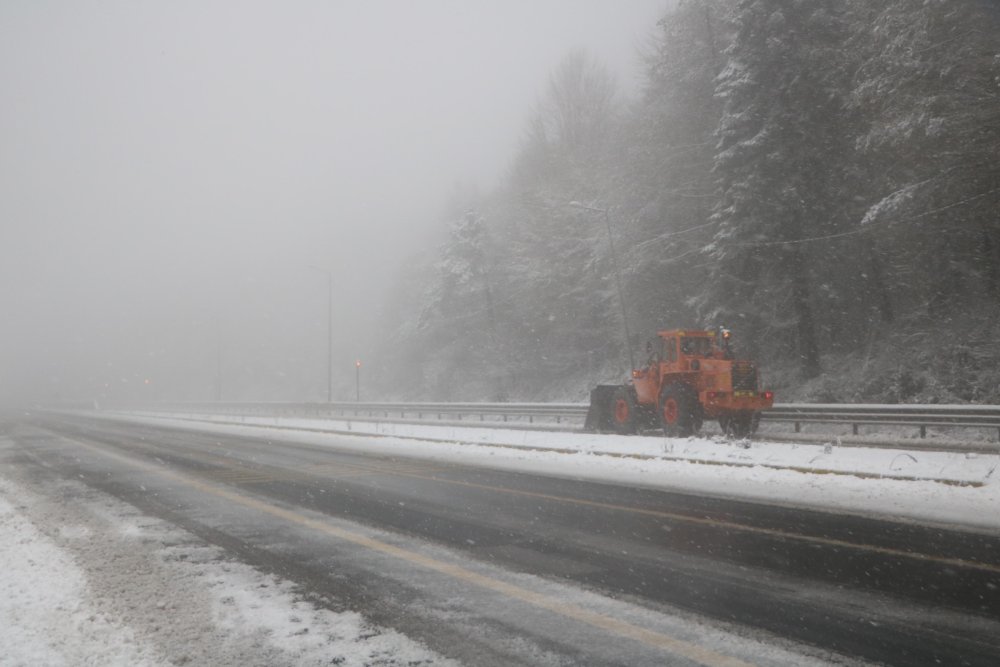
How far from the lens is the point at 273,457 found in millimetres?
15773

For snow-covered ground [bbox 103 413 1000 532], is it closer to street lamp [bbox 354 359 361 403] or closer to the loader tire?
the loader tire

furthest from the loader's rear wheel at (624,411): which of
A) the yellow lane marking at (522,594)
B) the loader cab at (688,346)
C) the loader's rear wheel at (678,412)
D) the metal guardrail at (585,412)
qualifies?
the yellow lane marking at (522,594)

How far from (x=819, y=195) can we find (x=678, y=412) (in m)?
10.7

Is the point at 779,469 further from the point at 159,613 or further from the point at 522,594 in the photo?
the point at 159,613

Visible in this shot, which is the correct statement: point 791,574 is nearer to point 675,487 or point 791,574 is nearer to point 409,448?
point 675,487

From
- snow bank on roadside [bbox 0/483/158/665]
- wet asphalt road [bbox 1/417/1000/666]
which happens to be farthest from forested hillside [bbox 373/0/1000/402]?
snow bank on roadside [bbox 0/483/158/665]

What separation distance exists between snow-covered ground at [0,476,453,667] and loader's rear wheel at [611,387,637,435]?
44.4ft

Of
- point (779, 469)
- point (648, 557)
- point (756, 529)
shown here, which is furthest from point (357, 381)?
point (648, 557)

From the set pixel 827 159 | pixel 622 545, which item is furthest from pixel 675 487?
pixel 827 159

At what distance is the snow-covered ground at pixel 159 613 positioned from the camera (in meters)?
3.57

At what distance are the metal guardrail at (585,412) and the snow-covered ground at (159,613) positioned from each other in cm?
1465

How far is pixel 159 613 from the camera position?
4.31 meters

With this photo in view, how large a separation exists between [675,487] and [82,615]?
773cm

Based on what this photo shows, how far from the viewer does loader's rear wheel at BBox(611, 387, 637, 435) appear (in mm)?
18297
